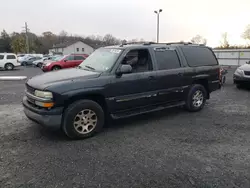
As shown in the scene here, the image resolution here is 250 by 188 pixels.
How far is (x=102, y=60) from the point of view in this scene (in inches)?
193

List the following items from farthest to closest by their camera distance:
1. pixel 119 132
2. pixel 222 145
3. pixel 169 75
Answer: pixel 169 75 → pixel 119 132 → pixel 222 145

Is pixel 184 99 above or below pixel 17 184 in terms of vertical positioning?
above

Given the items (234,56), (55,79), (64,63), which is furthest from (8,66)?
(234,56)

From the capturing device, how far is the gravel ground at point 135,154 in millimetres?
2853

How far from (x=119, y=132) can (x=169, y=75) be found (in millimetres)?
1912

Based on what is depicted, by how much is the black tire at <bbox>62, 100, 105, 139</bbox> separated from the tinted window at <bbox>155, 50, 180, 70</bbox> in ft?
6.23

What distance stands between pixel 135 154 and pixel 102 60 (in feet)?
7.78

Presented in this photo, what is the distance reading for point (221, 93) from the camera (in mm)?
8789

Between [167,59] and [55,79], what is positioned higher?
[167,59]

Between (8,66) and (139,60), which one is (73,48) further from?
(139,60)

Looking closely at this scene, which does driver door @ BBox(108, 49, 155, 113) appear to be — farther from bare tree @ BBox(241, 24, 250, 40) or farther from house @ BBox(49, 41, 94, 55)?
house @ BBox(49, 41, 94, 55)

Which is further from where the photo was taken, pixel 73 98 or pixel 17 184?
pixel 73 98

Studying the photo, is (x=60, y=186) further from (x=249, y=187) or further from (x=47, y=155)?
(x=249, y=187)

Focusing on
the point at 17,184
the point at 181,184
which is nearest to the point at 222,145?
the point at 181,184
